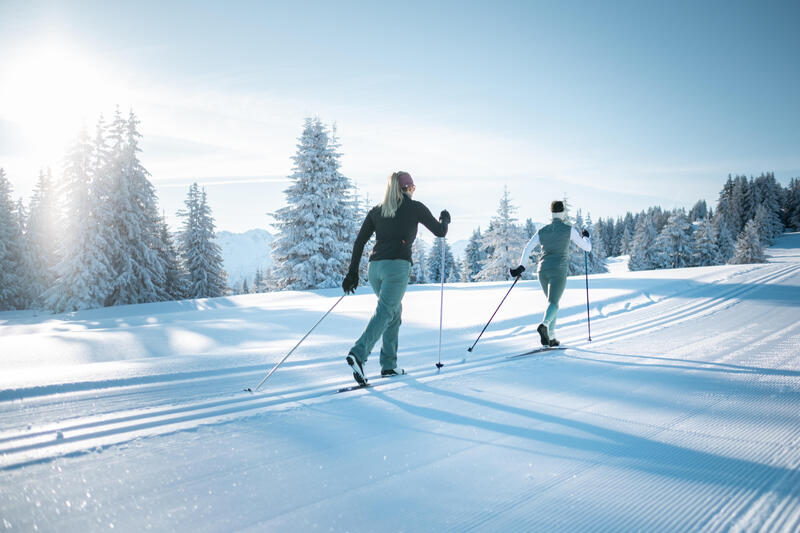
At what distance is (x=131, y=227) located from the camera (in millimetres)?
23281

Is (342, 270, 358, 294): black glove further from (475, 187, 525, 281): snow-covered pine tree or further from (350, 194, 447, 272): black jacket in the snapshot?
(475, 187, 525, 281): snow-covered pine tree

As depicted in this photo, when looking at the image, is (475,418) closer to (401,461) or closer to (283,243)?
(401,461)

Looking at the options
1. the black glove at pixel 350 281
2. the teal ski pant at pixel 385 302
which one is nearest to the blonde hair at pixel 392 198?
the teal ski pant at pixel 385 302

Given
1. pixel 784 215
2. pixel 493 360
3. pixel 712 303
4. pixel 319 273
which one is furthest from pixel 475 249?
pixel 784 215

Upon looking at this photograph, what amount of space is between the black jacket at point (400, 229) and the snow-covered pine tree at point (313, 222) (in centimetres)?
1832

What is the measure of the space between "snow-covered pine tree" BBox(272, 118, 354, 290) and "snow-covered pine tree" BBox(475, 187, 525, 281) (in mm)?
17230

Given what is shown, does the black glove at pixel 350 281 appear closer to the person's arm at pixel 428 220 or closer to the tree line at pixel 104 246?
the person's arm at pixel 428 220

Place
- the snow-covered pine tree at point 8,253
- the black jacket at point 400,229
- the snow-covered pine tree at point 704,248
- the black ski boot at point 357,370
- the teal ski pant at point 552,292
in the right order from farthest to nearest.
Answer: the snow-covered pine tree at point 704,248 < the snow-covered pine tree at point 8,253 < the teal ski pant at point 552,292 < the black jacket at point 400,229 < the black ski boot at point 357,370

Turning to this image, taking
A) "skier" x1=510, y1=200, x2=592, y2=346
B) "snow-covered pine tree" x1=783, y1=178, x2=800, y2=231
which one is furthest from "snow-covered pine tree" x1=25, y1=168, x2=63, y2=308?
"snow-covered pine tree" x1=783, y1=178, x2=800, y2=231

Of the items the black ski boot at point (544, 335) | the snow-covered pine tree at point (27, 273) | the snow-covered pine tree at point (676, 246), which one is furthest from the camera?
the snow-covered pine tree at point (676, 246)

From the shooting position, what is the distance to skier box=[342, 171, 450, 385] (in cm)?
413

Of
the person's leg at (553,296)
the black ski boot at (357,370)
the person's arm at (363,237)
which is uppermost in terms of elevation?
the person's arm at (363,237)

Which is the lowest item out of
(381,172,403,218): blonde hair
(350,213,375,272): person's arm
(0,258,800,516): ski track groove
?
(0,258,800,516): ski track groove

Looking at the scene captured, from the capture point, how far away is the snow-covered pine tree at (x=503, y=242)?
35.9m
